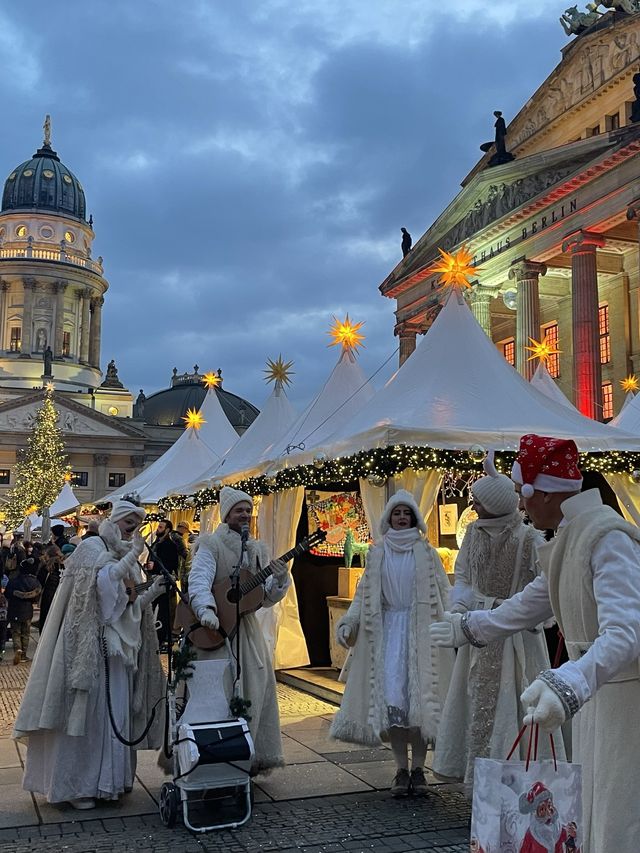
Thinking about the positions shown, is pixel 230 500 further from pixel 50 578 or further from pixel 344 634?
pixel 50 578

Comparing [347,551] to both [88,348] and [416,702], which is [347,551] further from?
[88,348]

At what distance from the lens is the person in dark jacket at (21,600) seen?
43.4ft

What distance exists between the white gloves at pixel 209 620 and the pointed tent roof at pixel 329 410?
623 centimetres

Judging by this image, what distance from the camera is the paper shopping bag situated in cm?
241

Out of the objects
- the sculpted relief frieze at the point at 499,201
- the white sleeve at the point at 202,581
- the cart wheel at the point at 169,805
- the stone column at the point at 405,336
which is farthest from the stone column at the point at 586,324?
the cart wheel at the point at 169,805

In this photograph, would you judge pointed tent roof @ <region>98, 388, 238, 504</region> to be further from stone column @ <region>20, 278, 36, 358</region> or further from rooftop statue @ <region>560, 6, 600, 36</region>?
stone column @ <region>20, 278, 36, 358</region>

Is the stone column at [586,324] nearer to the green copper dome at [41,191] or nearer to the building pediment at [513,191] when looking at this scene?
the building pediment at [513,191]

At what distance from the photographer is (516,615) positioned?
10.8 ft

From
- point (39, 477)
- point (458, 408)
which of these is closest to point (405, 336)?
point (39, 477)

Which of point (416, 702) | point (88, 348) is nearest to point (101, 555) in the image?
point (416, 702)

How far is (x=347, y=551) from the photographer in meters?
12.2

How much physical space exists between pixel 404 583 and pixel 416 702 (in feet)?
2.69

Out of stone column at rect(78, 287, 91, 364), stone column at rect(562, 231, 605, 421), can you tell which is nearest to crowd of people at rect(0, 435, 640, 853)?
stone column at rect(562, 231, 605, 421)

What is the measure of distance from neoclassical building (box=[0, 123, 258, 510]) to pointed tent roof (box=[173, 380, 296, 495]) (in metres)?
55.1
